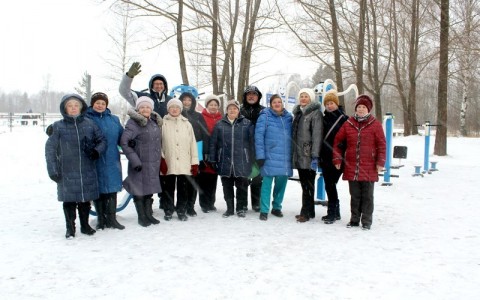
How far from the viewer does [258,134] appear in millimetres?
5785

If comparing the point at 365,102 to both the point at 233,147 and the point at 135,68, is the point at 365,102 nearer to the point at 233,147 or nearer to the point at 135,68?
the point at 233,147

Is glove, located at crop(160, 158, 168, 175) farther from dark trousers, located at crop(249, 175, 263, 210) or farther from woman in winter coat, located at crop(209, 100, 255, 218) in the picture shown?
dark trousers, located at crop(249, 175, 263, 210)

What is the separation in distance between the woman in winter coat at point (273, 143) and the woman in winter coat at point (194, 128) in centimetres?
91

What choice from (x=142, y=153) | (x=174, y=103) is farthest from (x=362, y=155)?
(x=142, y=153)

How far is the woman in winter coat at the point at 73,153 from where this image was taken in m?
4.76

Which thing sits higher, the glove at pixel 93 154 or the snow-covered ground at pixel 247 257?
the glove at pixel 93 154

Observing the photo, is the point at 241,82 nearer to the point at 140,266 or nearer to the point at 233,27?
the point at 233,27

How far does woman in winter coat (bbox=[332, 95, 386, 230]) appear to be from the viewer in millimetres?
5281

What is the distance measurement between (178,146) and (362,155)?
250cm

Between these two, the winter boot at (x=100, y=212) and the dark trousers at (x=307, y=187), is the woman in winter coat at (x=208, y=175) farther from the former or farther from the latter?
the winter boot at (x=100, y=212)

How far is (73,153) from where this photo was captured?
15.8ft

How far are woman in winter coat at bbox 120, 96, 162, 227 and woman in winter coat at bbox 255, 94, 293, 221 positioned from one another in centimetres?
143

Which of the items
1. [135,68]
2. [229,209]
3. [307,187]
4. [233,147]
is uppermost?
[135,68]

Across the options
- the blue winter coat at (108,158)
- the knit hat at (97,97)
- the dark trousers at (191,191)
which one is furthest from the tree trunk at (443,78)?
the knit hat at (97,97)
